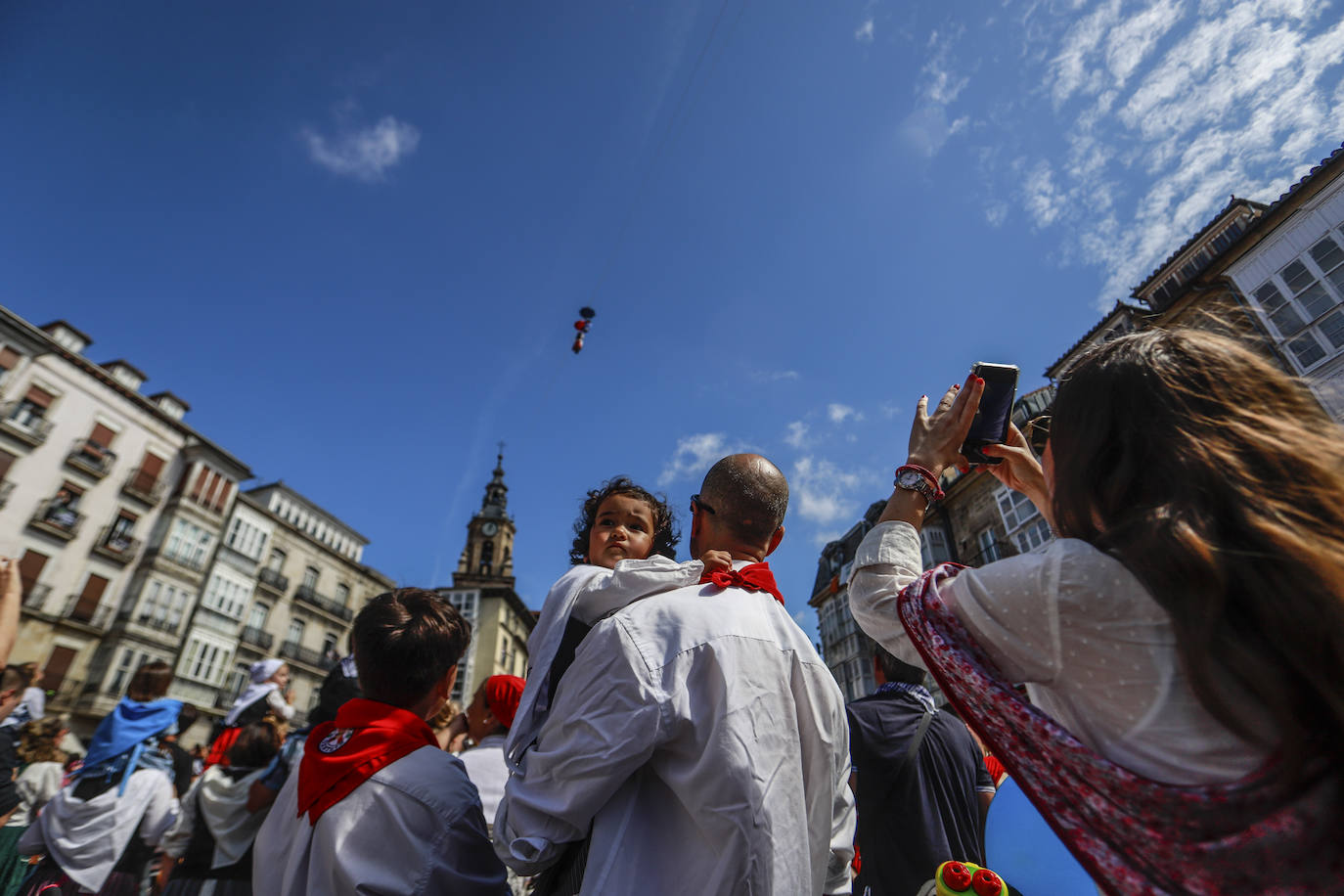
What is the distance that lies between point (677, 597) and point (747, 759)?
1.75 ft

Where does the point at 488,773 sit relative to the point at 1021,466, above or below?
below

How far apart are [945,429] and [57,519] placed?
34.1 meters

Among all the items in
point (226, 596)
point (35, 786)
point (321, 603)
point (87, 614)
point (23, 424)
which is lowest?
point (35, 786)

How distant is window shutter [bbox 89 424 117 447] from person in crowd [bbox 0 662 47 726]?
2672 cm

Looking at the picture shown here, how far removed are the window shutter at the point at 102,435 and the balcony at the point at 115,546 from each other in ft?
11.9

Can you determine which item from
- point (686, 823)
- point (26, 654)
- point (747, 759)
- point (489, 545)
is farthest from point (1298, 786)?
point (489, 545)

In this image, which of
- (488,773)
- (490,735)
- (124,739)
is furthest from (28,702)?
(488,773)

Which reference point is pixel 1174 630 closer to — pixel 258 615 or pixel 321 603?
pixel 258 615

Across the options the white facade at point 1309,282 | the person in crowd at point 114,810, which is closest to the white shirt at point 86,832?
the person in crowd at point 114,810

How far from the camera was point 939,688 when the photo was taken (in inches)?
75.9

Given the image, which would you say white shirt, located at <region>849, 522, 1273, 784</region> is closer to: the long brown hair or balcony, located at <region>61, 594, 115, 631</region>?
the long brown hair

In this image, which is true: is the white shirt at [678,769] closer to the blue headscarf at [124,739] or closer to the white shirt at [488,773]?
the white shirt at [488,773]

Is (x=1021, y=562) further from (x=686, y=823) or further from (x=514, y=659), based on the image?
(x=514, y=659)

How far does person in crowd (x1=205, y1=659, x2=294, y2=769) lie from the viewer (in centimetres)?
578
